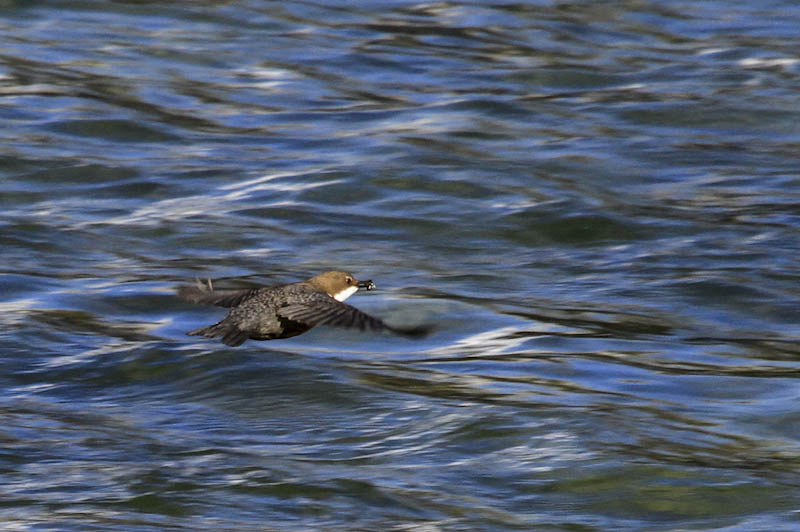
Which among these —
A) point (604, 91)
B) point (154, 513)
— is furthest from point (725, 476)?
point (604, 91)

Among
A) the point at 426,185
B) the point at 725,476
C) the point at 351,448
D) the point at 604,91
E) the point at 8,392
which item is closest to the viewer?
the point at 725,476

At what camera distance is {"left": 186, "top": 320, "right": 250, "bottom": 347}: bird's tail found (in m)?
6.64

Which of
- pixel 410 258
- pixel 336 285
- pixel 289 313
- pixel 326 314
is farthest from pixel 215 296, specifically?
pixel 410 258

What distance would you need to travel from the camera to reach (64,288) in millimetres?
9500

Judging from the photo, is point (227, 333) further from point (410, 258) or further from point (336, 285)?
point (410, 258)

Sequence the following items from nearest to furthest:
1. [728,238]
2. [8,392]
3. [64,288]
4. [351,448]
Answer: [351,448], [8,392], [64,288], [728,238]

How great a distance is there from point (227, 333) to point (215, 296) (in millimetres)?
658

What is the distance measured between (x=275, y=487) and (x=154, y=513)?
0.49 meters

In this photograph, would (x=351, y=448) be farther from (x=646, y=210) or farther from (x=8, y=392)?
(x=646, y=210)

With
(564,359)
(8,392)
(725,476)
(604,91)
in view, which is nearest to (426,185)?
(604,91)

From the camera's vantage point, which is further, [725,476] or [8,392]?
[8,392]

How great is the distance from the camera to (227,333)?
6.73m

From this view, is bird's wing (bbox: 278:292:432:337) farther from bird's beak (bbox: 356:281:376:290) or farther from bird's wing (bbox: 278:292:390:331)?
bird's beak (bbox: 356:281:376:290)

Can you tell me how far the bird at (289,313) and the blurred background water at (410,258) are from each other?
0.49 metres
